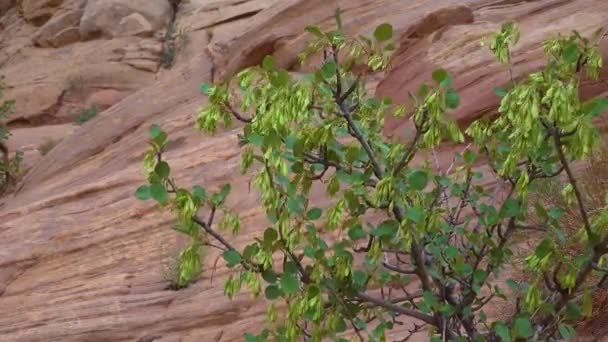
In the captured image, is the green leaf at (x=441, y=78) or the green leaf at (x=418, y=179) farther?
the green leaf at (x=418, y=179)

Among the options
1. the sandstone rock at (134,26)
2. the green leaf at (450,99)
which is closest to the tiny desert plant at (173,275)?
the green leaf at (450,99)

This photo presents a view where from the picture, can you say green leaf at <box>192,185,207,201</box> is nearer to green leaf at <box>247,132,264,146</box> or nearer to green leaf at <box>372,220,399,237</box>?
green leaf at <box>247,132,264,146</box>

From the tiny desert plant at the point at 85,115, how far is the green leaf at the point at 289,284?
12.6 meters

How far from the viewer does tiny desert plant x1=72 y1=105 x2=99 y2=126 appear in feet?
49.1

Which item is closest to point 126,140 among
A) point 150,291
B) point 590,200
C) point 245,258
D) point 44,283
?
point 44,283

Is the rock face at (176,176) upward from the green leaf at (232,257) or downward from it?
downward

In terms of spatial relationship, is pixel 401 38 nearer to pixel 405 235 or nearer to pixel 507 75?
pixel 507 75

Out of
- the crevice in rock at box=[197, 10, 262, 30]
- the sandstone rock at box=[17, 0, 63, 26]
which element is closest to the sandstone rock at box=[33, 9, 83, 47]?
the sandstone rock at box=[17, 0, 63, 26]

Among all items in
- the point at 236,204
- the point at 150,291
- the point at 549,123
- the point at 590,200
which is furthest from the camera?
the point at 236,204

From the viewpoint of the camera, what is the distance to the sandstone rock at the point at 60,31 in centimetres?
1816

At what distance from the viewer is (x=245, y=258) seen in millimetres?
2727

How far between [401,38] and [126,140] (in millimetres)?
3445

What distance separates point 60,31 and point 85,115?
399cm

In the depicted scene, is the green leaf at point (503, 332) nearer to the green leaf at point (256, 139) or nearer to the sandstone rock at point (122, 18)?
the green leaf at point (256, 139)
